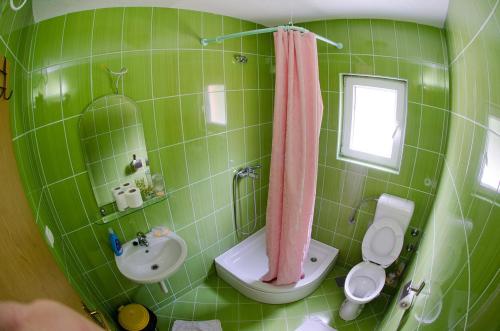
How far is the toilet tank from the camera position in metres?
1.94

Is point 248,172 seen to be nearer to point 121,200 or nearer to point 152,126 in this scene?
point 152,126

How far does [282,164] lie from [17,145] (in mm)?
1474

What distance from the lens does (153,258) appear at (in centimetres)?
180

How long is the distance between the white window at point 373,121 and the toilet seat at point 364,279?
3.02ft

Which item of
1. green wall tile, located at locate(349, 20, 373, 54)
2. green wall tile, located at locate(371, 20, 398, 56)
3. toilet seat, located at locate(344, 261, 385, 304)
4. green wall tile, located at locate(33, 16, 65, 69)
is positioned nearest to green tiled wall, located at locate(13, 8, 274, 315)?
green wall tile, located at locate(33, 16, 65, 69)

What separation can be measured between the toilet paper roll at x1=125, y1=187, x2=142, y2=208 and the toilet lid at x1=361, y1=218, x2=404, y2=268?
2018 mm

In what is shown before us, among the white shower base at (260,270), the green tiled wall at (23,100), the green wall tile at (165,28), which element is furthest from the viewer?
the white shower base at (260,270)

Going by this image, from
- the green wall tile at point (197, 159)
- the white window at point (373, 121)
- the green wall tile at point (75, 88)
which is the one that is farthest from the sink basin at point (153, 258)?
the white window at point (373, 121)

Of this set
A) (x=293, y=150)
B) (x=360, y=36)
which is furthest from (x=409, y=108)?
(x=293, y=150)

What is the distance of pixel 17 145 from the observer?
892 mm

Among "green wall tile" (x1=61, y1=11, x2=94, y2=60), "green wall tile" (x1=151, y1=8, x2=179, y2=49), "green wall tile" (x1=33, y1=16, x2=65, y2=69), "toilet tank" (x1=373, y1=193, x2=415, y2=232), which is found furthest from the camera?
"toilet tank" (x1=373, y1=193, x2=415, y2=232)

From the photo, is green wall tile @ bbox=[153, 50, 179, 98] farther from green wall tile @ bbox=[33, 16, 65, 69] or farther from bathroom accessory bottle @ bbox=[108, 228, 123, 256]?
bathroom accessory bottle @ bbox=[108, 228, 123, 256]

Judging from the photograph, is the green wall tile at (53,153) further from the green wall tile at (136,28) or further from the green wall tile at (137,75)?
the green wall tile at (136,28)

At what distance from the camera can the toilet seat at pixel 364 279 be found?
6.63ft
